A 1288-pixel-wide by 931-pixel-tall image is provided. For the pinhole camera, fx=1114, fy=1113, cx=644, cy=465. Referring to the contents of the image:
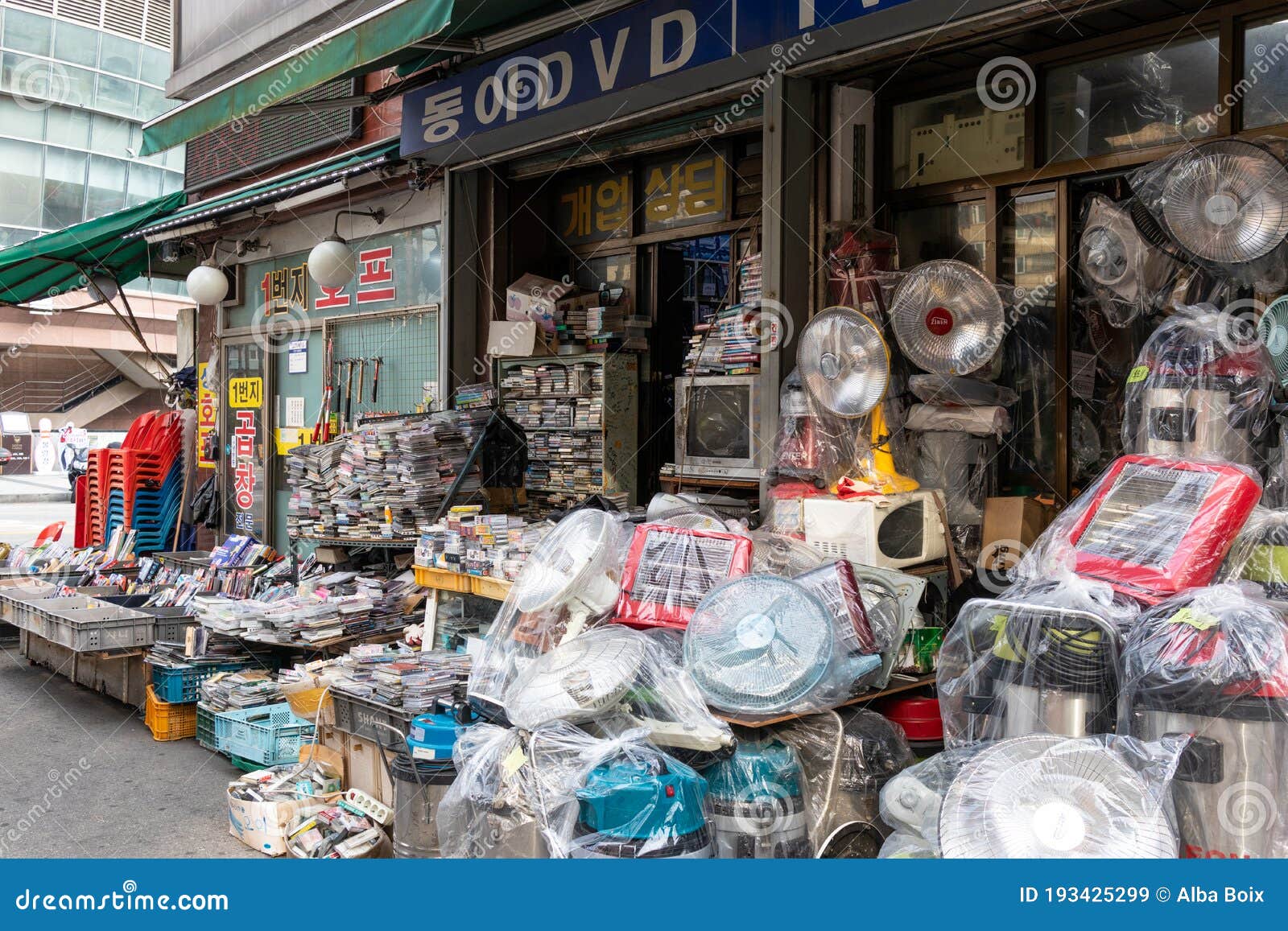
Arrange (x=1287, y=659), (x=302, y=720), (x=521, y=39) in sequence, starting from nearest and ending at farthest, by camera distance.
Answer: (x=1287, y=659)
(x=302, y=720)
(x=521, y=39)

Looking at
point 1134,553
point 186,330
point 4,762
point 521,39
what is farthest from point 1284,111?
point 186,330

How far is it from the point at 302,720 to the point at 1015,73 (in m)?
5.66

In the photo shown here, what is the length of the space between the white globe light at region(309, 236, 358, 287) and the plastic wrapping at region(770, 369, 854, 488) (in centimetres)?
563

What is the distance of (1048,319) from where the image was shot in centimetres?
617

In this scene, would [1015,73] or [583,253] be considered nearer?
[1015,73]

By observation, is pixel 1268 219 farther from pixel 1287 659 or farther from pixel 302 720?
pixel 302 720

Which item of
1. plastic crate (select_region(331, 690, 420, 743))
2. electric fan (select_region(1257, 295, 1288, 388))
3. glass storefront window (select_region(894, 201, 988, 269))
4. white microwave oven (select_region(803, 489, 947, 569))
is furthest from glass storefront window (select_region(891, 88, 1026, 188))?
plastic crate (select_region(331, 690, 420, 743))

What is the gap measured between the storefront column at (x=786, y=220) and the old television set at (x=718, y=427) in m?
0.18

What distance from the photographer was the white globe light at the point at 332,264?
10.2m

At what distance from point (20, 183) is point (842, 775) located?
108ft

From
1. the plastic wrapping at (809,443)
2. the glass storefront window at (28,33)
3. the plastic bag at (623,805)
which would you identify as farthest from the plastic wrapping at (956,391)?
the glass storefront window at (28,33)

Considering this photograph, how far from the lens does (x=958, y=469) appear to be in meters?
5.97

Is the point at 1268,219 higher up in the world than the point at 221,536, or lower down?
higher up

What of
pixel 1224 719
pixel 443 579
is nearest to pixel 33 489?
pixel 443 579
